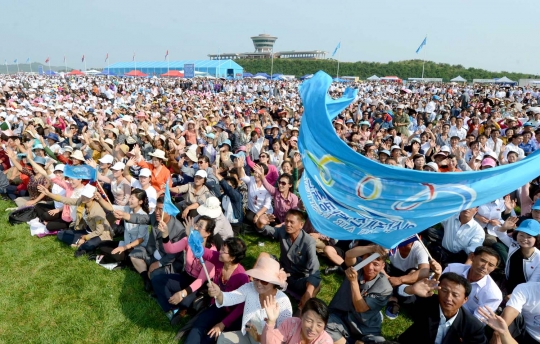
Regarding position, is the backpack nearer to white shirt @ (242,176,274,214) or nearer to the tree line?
white shirt @ (242,176,274,214)

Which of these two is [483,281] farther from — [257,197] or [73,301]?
[73,301]

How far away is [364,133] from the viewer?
11.3m

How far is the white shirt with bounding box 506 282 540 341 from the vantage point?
3.32m

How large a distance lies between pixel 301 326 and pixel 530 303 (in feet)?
7.24

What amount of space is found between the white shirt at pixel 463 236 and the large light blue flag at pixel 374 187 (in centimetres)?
221

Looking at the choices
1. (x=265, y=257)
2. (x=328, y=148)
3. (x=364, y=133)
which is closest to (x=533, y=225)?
(x=328, y=148)

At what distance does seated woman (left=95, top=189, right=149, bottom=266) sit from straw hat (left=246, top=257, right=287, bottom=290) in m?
2.54

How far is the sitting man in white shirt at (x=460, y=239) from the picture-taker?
15.5ft

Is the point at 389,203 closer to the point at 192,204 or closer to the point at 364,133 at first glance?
the point at 192,204

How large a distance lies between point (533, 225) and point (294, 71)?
7845cm

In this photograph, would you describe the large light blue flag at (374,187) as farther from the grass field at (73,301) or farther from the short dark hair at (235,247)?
the grass field at (73,301)

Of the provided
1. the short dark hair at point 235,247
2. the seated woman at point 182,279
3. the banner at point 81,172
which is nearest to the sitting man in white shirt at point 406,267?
the short dark hair at point 235,247

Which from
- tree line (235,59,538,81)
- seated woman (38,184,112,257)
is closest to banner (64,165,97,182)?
seated woman (38,184,112,257)

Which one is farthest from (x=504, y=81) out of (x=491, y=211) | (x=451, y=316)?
(x=451, y=316)
